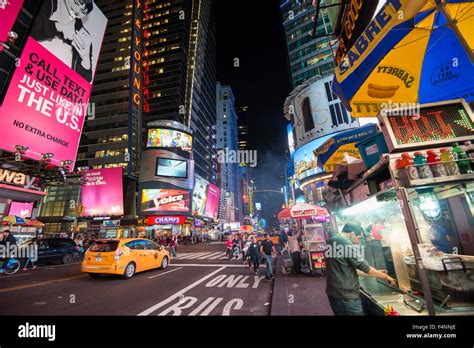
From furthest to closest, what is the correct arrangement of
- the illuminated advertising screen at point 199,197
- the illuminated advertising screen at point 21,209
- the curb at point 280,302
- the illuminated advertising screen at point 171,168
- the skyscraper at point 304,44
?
the illuminated advertising screen at point 199,197 < the skyscraper at point 304,44 < the illuminated advertising screen at point 171,168 < the illuminated advertising screen at point 21,209 < the curb at point 280,302

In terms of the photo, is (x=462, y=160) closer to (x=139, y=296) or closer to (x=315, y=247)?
(x=139, y=296)

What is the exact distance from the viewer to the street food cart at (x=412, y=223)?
227 centimetres

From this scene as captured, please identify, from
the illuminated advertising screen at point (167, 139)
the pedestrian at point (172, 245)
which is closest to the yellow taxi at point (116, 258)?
the pedestrian at point (172, 245)

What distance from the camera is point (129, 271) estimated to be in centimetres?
977

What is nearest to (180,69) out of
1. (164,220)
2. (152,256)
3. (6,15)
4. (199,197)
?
(199,197)

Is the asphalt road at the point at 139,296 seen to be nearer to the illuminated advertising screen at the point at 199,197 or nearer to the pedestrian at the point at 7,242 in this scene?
the pedestrian at the point at 7,242

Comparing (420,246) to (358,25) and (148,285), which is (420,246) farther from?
(148,285)

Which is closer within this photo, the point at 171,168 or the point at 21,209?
the point at 21,209

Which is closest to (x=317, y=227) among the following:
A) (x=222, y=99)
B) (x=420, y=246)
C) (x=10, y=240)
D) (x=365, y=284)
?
(x=365, y=284)

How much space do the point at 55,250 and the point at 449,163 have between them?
20477 mm

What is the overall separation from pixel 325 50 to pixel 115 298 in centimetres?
5865

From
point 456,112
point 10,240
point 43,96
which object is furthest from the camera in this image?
point 43,96

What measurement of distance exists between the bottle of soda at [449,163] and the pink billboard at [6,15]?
1997 cm

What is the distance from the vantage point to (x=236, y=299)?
21.3 ft
